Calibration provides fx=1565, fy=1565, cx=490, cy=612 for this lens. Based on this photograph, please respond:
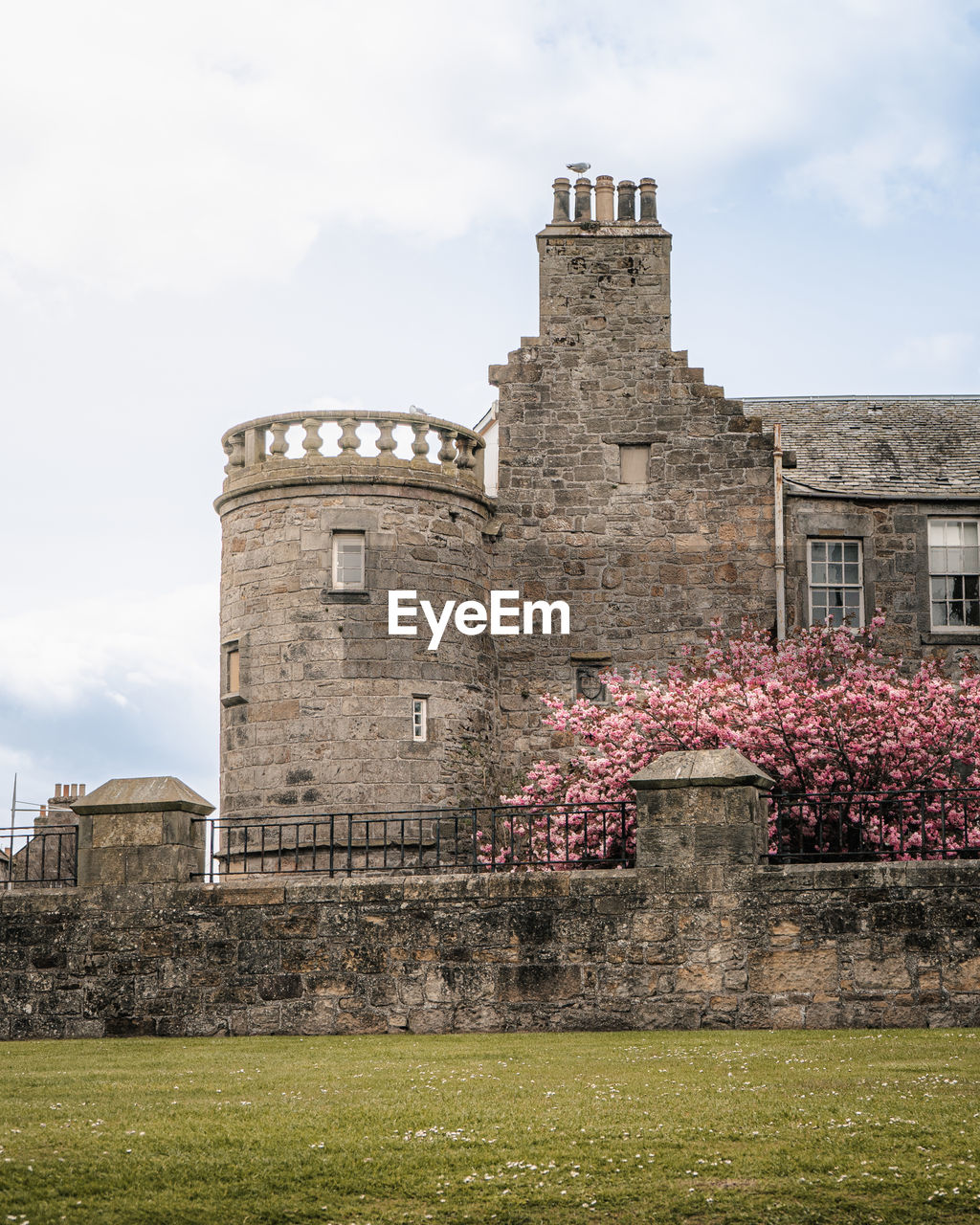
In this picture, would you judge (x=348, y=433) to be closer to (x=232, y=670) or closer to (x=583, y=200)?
(x=232, y=670)

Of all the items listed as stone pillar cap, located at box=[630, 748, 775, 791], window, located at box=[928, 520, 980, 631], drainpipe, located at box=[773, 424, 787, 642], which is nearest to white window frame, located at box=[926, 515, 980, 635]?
window, located at box=[928, 520, 980, 631]

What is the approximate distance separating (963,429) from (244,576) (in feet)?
41.7

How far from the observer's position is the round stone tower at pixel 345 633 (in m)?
21.3

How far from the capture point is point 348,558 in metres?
22.1

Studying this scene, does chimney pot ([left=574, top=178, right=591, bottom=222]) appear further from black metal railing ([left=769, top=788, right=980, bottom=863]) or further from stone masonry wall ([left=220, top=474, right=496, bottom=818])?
black metal railing ([left=769, top=788, right=980, bottom=863])

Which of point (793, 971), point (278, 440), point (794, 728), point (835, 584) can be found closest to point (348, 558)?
point (278, 440)

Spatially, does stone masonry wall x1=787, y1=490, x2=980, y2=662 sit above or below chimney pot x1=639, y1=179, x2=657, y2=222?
below

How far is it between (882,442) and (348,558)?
9.84m

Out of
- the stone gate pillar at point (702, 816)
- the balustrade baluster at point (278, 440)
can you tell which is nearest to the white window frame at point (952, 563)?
the balustrade baluster at point (278, 440)

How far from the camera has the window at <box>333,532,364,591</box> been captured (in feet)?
72.3

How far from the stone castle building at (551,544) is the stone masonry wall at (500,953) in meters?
6.09

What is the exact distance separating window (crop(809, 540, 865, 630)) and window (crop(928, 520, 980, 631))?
3.82ft

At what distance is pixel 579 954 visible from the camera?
14.1 m

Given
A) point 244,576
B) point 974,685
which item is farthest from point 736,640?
point 244,576
